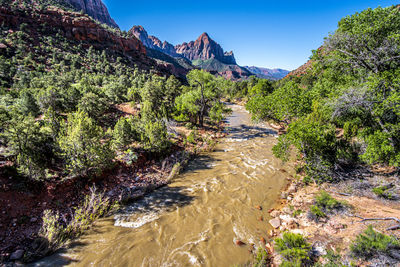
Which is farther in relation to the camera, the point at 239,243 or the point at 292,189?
the point at 292,189

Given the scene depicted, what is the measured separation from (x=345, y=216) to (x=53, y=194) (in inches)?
474

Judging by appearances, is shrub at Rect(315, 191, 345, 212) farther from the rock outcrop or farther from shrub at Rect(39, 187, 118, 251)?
the rock outcrop

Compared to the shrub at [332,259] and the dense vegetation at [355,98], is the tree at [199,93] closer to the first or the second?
the dense vegetation at [355,98]

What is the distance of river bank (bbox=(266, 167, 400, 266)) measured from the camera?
486 cm

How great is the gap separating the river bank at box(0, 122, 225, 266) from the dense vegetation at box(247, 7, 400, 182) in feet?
26.5

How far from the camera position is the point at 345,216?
609 centimetres

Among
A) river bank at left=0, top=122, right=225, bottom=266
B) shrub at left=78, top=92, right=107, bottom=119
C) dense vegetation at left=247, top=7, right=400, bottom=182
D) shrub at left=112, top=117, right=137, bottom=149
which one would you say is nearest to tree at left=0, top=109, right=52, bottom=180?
river bank at left=0, top=122, right=225, bottom=266

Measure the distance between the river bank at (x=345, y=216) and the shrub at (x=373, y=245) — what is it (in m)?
0.12

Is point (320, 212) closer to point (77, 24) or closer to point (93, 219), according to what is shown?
point (93, 219)

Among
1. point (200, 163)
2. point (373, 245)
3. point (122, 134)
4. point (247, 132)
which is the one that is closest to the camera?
point (373, 245)

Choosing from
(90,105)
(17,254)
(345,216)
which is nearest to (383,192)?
(345,216)

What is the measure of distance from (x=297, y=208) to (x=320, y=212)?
3.57ft

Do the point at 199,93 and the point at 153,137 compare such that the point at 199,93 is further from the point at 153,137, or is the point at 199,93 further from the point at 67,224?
the point at 67,224

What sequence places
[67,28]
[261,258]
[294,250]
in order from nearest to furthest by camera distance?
[294,250]
[261,258]
[67,28]
